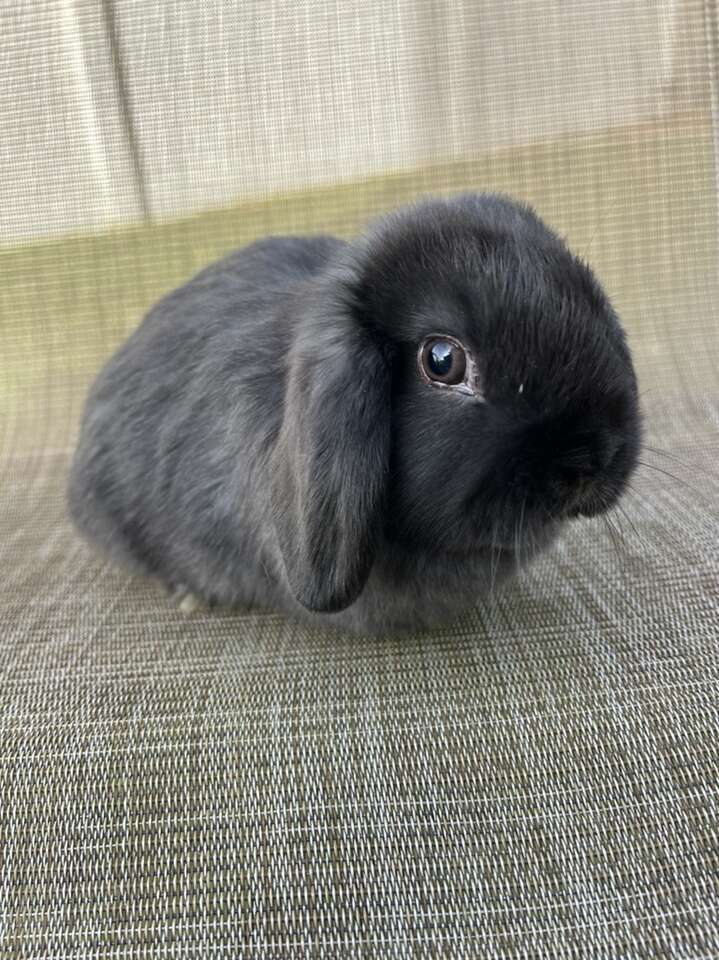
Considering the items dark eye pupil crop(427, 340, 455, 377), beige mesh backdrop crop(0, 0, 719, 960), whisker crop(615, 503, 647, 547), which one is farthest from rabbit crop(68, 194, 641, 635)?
whisker crop(615, 503, 647, 547)

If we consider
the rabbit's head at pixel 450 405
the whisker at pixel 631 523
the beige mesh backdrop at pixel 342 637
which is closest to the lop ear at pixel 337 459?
the rabbit's head at pixel 450 405

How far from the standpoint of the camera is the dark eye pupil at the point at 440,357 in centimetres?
84

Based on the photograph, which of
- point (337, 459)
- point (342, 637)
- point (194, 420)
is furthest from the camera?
point (194, 420)

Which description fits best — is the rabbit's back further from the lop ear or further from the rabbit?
the lop ear

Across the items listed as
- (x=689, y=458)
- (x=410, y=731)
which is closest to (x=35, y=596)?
(x=410, y=731)

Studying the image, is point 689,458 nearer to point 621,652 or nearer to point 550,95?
point 621,652

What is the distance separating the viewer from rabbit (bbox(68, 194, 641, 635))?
80 cm

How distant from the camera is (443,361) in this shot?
85 cm

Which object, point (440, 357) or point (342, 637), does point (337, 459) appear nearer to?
point (440, 357)

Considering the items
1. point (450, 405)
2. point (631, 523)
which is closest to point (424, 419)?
point (450, 405)

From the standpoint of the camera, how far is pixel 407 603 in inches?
38.3

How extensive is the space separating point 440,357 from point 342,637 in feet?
1.22

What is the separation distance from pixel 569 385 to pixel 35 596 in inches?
31.5

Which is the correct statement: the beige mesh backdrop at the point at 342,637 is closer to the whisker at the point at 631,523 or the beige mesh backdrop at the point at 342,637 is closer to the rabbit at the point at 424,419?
the whisker at the point at 631,523
